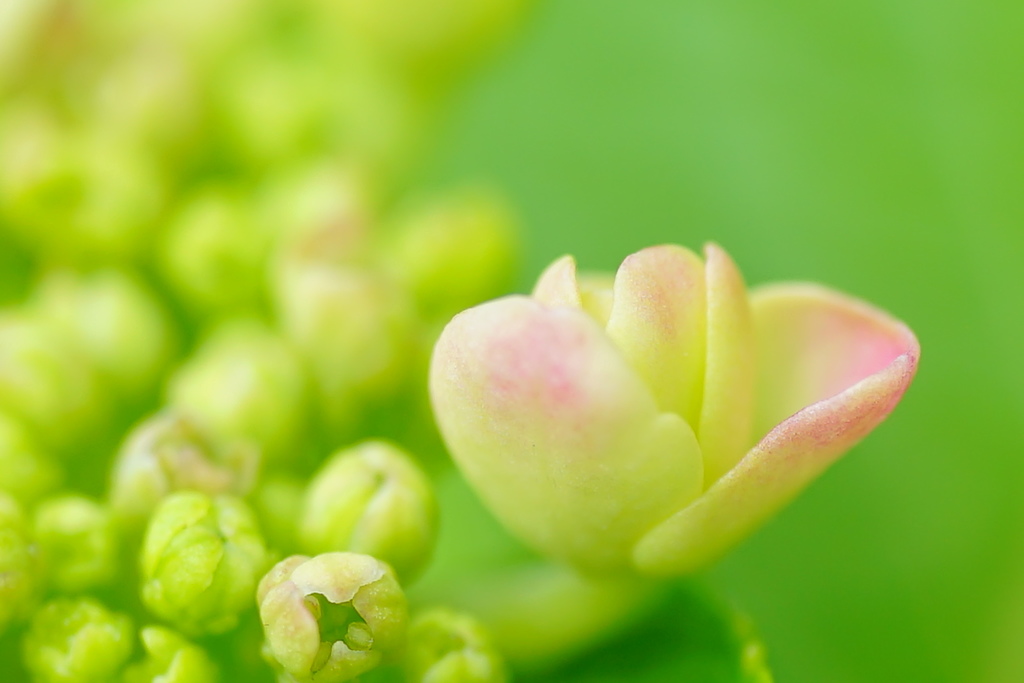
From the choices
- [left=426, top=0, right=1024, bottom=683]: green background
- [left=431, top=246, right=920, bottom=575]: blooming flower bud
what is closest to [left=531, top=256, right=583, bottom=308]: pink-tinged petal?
[left=431, top=246, right=920, bottom=575]: blooming flower bud

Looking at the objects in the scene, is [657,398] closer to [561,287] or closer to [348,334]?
[561,287]

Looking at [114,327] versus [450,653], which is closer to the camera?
[450,653]

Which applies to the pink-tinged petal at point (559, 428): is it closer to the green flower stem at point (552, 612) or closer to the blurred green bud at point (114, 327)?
the green flower stem at point (552, 612)

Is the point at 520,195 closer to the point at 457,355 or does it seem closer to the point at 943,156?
the point at 943,156

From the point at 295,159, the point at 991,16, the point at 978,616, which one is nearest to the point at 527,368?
the point at 295,159

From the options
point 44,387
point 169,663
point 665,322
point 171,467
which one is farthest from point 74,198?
point 665,322

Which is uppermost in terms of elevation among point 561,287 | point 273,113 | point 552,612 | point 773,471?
point 273,113
